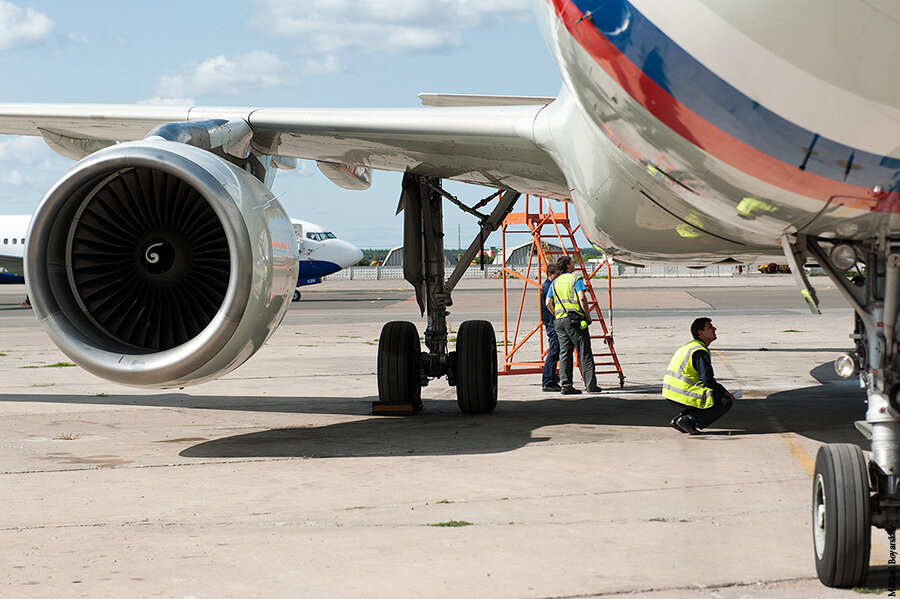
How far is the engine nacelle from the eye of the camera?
6.18 metres

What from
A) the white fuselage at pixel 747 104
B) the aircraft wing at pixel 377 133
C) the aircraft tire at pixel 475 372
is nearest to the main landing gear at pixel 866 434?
the white fuselage at pixel 747 104

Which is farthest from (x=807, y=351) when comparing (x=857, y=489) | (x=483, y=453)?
(x=857, y=489)

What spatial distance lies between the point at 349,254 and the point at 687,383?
31.0 m

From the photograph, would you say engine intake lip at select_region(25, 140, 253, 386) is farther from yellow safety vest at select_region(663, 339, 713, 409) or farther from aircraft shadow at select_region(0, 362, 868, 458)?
yellow safety vest at select_region(663, 339, 713, 409)

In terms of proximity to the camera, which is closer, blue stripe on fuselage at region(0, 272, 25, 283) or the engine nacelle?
the engine nacelle

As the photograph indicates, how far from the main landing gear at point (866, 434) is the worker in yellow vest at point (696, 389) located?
3036 mm

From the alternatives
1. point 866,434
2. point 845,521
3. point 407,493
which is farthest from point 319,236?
point 845,521

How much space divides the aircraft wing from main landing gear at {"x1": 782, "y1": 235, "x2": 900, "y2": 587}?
2660mm

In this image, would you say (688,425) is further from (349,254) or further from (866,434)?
(349,254)

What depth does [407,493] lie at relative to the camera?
5551 millimetres

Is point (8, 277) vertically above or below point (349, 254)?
below

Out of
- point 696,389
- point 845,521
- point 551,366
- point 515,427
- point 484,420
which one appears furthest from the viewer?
point 551,366

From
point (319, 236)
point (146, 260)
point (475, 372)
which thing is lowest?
point (475, 372)

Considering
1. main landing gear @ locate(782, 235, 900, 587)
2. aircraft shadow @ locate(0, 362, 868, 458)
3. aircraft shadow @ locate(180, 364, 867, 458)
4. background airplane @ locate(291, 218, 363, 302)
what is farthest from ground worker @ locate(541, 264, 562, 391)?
background airplane @ locate(291, 218, 363, 302)
